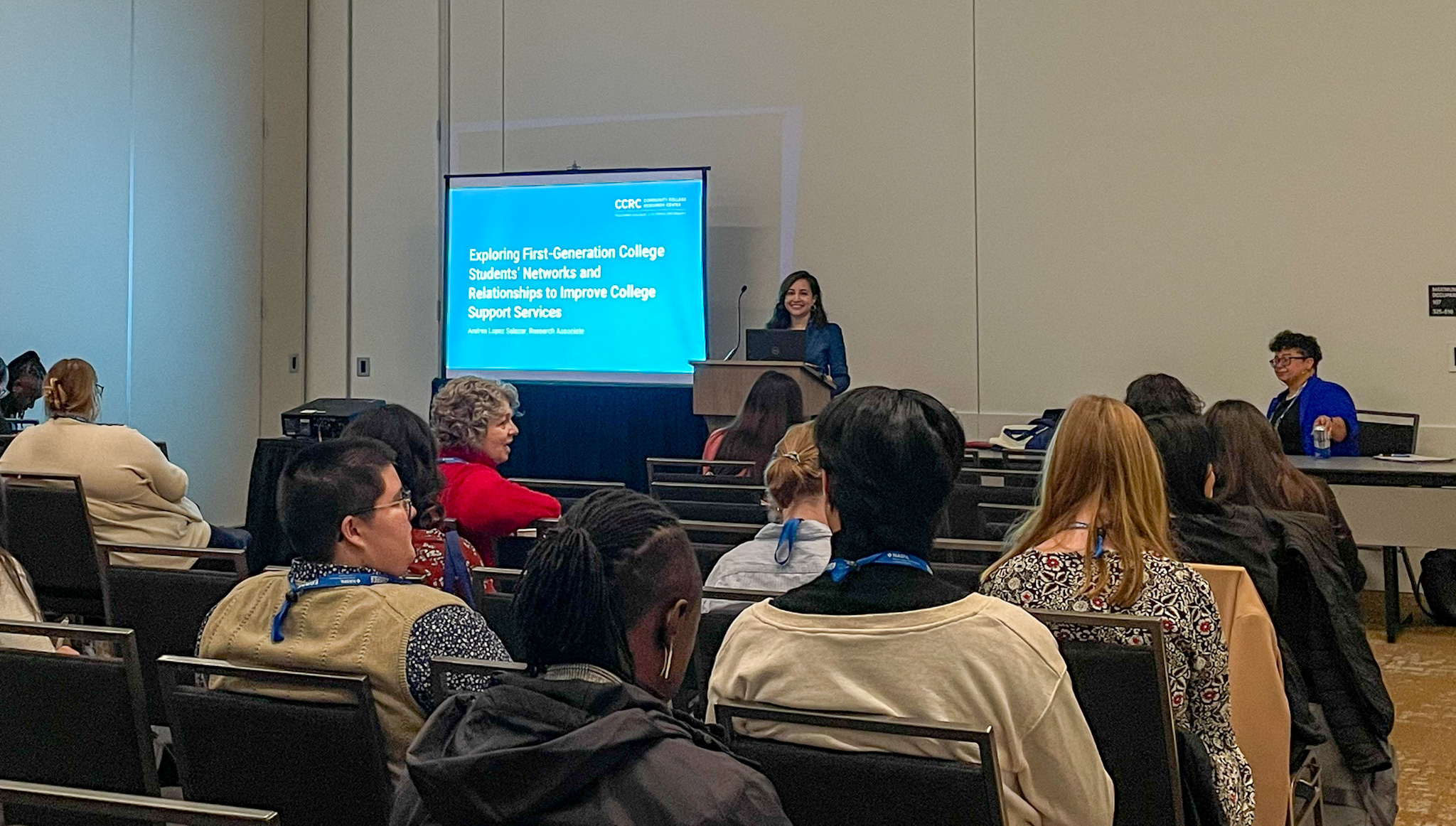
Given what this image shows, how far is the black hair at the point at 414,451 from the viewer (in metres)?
3.02

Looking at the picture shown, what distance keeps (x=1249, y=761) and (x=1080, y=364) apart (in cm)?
547

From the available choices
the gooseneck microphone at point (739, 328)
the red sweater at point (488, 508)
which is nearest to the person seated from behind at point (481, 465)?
the red sweater at point (488, 508)

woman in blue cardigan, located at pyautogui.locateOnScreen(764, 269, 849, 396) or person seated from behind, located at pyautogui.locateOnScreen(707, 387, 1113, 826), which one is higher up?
woman in blue cardigan, located at pyautogui.locateOnScreen(764, 269, 849, 396)

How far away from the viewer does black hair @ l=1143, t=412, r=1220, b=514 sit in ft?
8.77

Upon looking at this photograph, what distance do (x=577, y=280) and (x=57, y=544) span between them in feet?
15.3

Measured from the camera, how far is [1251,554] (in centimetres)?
266

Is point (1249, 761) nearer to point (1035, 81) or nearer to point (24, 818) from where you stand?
point (24, 818)

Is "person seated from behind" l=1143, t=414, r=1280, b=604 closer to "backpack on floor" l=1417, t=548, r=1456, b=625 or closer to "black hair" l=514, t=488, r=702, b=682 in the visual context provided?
"black hair" l=514, t=488, r=702, b=682

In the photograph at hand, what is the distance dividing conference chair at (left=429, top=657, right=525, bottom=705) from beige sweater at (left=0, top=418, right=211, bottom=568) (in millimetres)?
2849

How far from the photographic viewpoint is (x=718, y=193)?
854 cm

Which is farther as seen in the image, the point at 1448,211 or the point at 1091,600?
the point at 1448,211

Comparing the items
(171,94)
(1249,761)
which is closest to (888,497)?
(1249,761)

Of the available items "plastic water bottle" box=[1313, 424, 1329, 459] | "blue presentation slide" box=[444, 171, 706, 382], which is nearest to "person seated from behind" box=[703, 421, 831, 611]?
"plastic water bottle" box=[1313, 424, 1329, 459]

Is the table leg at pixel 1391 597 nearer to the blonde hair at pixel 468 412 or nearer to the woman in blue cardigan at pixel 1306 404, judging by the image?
the woman in blue cardigan at pixel 1306 404
